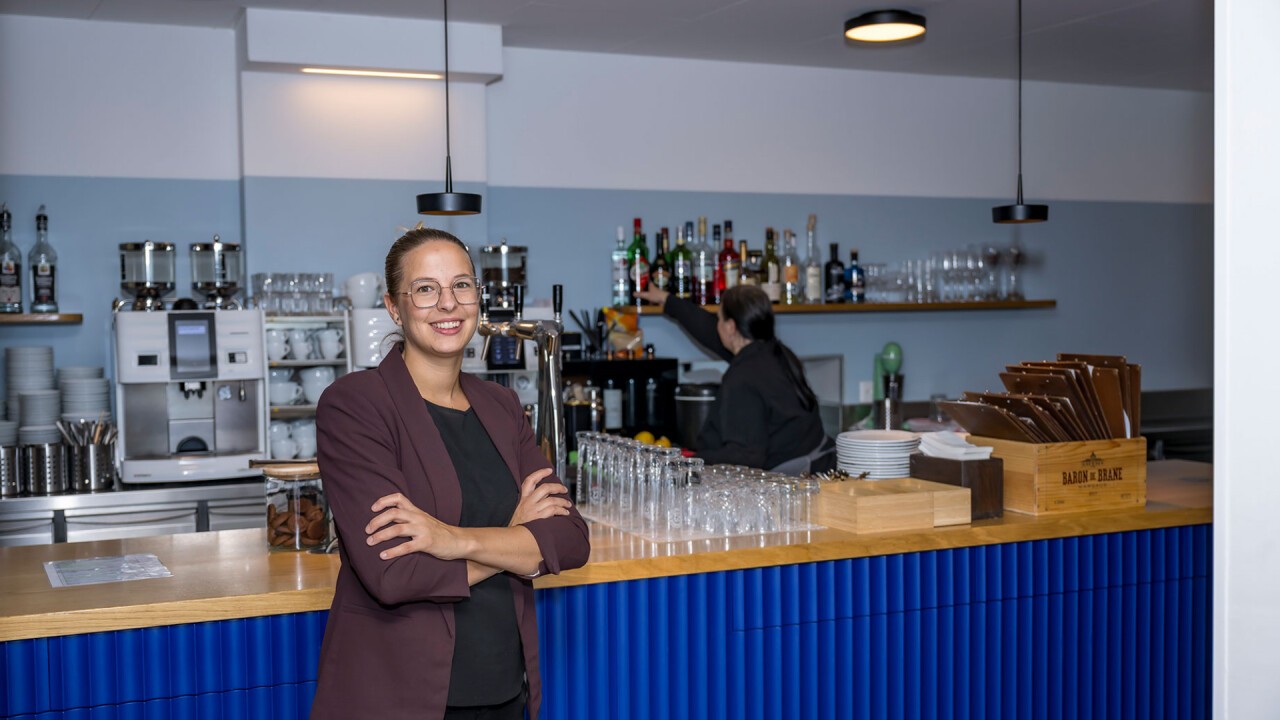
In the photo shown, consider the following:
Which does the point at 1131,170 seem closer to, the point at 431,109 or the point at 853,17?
the point at 853,17

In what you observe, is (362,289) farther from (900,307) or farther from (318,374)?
(900,307)

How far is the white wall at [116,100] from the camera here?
4.86 metres

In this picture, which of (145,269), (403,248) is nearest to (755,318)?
(403,248)

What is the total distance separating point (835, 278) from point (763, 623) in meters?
3.41


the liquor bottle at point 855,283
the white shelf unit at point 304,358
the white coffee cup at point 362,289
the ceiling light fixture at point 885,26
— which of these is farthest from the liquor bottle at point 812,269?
the white shelf unit at point 304,358

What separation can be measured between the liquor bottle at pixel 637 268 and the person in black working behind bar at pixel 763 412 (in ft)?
4.16

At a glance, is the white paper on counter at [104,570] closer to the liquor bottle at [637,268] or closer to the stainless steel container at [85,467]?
the stainless steel container at [85,467]

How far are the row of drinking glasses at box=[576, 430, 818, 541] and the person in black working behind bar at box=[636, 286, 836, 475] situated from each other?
0.95m

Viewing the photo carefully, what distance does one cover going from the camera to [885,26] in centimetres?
491

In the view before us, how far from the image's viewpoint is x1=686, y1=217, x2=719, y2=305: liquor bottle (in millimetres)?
5789

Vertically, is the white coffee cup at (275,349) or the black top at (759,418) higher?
the white coffee cup at (275,349)

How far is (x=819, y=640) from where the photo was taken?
9.95ft

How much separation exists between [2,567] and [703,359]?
12.1ft

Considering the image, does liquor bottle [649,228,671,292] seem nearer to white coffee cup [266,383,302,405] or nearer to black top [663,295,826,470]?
black top [663,295,826,470]
